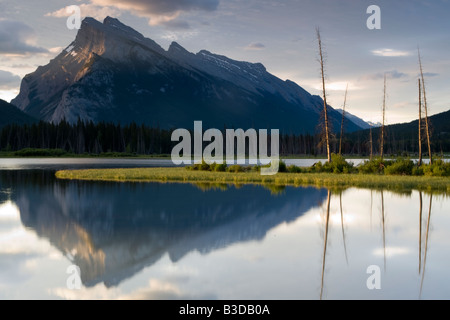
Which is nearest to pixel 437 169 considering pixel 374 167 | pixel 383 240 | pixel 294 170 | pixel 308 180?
→ pixel 374 167

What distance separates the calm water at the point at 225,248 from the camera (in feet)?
32.2

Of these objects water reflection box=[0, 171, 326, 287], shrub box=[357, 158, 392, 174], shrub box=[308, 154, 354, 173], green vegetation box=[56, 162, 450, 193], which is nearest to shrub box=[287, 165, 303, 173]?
shrub box=[308, 154, 354, 173]

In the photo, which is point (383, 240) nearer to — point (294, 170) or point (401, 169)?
point (401, 169)

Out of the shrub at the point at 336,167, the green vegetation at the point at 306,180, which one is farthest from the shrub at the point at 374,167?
the green vegetation at the point at 306,180

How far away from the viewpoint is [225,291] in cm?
955

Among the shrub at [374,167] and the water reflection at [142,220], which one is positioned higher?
the shrub at [374,167]

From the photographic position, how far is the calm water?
981 centimetres

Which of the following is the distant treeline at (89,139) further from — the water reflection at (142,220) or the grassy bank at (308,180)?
the water reflection at (142,220)

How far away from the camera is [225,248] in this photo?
13742 mm

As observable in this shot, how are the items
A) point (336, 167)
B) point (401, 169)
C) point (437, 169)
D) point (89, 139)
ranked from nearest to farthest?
point (437, 169) → point (401, 169) → point (336, 167) → point (89, 139)

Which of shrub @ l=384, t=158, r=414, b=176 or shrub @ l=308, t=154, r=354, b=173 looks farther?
shrub @ l=308, t=154, r=354, b=173

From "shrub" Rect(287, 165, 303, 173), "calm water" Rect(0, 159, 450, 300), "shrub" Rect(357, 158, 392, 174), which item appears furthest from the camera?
"shrub" Rect(287, 165, 303, 173)

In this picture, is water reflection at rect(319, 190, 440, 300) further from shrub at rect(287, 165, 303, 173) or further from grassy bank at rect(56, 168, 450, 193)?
shrub at rect(287, 165, 303, 173)
